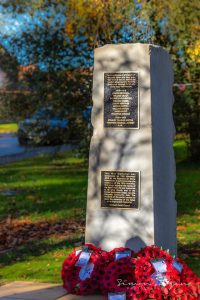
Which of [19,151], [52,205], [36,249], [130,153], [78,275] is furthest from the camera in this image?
[19,151]

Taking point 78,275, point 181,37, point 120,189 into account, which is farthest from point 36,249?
point 181,37

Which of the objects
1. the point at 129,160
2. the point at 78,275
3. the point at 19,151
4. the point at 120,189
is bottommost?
the point at 78,275

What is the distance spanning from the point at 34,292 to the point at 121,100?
2.21 metres

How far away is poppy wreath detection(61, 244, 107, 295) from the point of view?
7.06m

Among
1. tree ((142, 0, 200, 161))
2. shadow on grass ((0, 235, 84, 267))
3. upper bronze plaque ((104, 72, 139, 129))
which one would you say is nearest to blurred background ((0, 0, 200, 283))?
tree ((142, 0, 200, 161))

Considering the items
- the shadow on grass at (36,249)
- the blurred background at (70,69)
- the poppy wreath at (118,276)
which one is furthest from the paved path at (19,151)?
the poppy wreath at (118,276)

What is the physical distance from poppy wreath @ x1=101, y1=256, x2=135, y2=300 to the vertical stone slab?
0.66 m

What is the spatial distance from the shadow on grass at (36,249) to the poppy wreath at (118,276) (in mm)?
2376

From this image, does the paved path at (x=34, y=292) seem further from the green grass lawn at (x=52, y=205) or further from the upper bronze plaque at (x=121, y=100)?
the upper bronze plaque at (x=121, y=100)

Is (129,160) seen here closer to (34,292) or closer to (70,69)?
(34,292)

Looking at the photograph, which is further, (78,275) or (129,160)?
(129,160)

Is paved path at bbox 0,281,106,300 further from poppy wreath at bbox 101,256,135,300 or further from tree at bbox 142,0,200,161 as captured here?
tree at bbox 142,0,200,161

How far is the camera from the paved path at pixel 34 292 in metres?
6.97

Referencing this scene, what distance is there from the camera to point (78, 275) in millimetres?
7168
